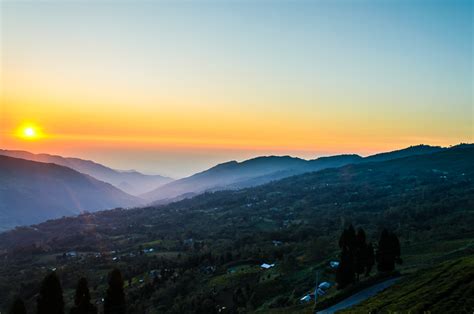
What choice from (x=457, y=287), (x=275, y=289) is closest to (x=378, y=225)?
(x=275, y=289)

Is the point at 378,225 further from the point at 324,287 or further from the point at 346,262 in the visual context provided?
the point at 346,262

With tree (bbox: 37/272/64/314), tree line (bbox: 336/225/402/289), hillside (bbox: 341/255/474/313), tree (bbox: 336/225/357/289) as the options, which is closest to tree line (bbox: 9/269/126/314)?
tree (bbox: 37/272/64/314)

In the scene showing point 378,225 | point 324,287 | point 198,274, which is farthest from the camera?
point 378,225

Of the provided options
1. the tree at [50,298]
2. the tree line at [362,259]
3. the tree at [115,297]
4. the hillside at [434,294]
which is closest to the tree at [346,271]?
the tree line at [362,259]

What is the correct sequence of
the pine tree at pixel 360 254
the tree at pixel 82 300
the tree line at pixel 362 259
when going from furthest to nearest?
1. the pine tree at pixel 360 254
2. the tree line at pixel 362 259
3. the tree at pixel 82 300

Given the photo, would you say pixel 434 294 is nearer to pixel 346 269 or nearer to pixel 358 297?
pixel 358 297

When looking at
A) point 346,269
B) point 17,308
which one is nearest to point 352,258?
point 346,269

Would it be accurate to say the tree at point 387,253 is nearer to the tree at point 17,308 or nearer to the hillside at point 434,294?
the hillside at point 434,294
